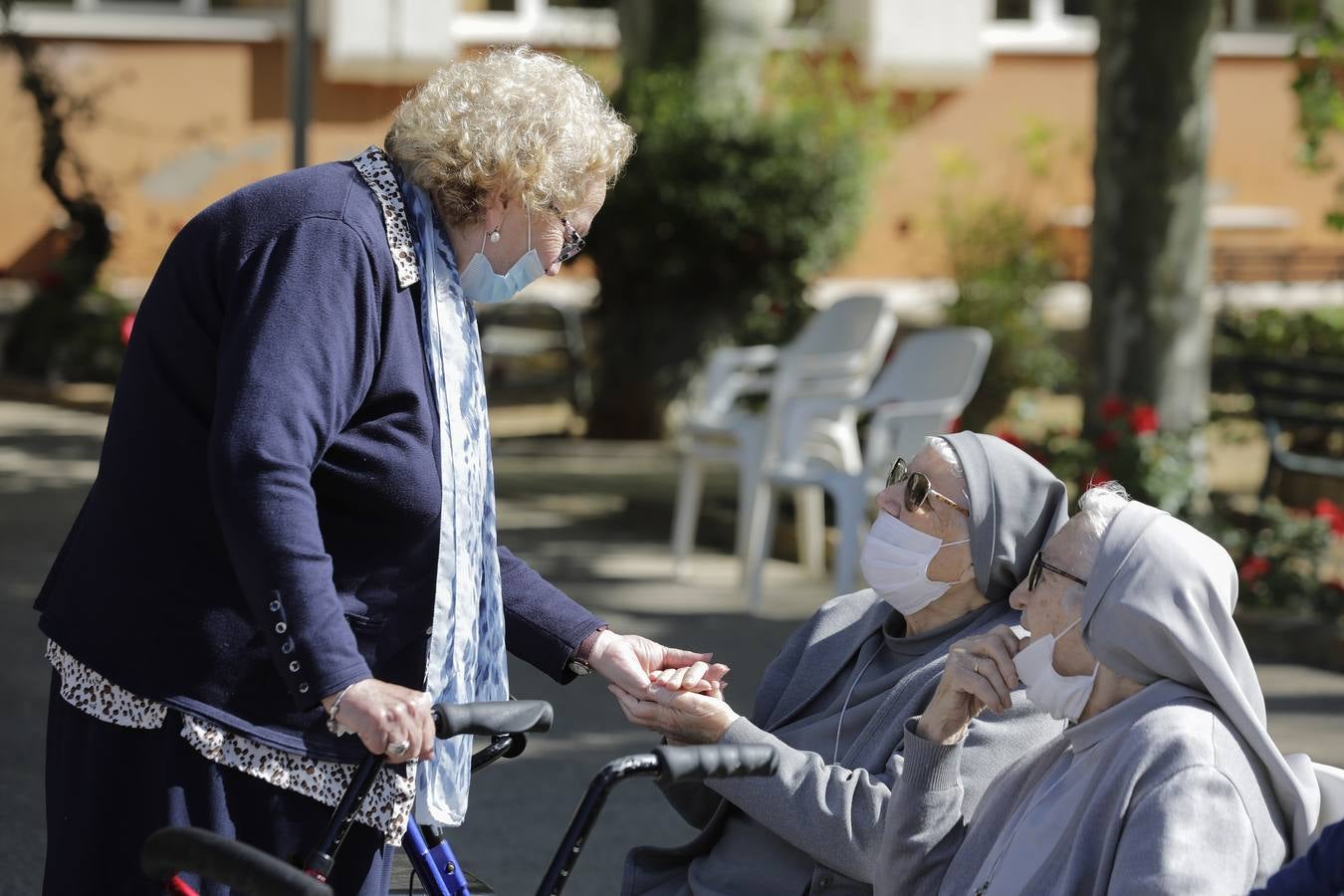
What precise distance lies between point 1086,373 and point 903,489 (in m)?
6.23

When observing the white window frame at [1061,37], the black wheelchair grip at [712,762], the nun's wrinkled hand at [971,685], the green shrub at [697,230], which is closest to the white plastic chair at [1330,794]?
the nun's wrinkled hand at [971,685]

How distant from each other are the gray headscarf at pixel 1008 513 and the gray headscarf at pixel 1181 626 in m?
0.68

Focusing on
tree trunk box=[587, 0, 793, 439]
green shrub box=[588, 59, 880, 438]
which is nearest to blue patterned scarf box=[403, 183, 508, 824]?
green shrub box=[588, 59, 880, 438]

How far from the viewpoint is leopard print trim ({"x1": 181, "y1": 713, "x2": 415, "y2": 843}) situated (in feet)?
8.93

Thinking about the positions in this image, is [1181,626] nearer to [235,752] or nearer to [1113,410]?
[235,752]

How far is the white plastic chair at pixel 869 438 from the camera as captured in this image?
8.12m

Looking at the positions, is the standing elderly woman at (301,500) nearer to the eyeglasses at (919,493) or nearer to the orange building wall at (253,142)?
the eyeglasses at (919,493)

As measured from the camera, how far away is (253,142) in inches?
733

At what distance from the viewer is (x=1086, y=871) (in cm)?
259

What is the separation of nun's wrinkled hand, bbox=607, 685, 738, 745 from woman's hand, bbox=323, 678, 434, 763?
70 cm

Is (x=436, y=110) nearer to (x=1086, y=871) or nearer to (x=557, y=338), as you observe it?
(x=1086, y=871)

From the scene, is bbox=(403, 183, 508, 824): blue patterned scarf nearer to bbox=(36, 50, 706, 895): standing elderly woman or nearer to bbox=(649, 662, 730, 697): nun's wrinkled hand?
bbox=(36, 50, 706, 895): standing elderly woman

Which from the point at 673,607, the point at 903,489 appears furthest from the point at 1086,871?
the point at 673,607

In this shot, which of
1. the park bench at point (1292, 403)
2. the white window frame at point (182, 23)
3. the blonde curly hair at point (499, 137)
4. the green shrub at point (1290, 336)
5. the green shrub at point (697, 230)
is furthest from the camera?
the white window frame at point (182, 23)
